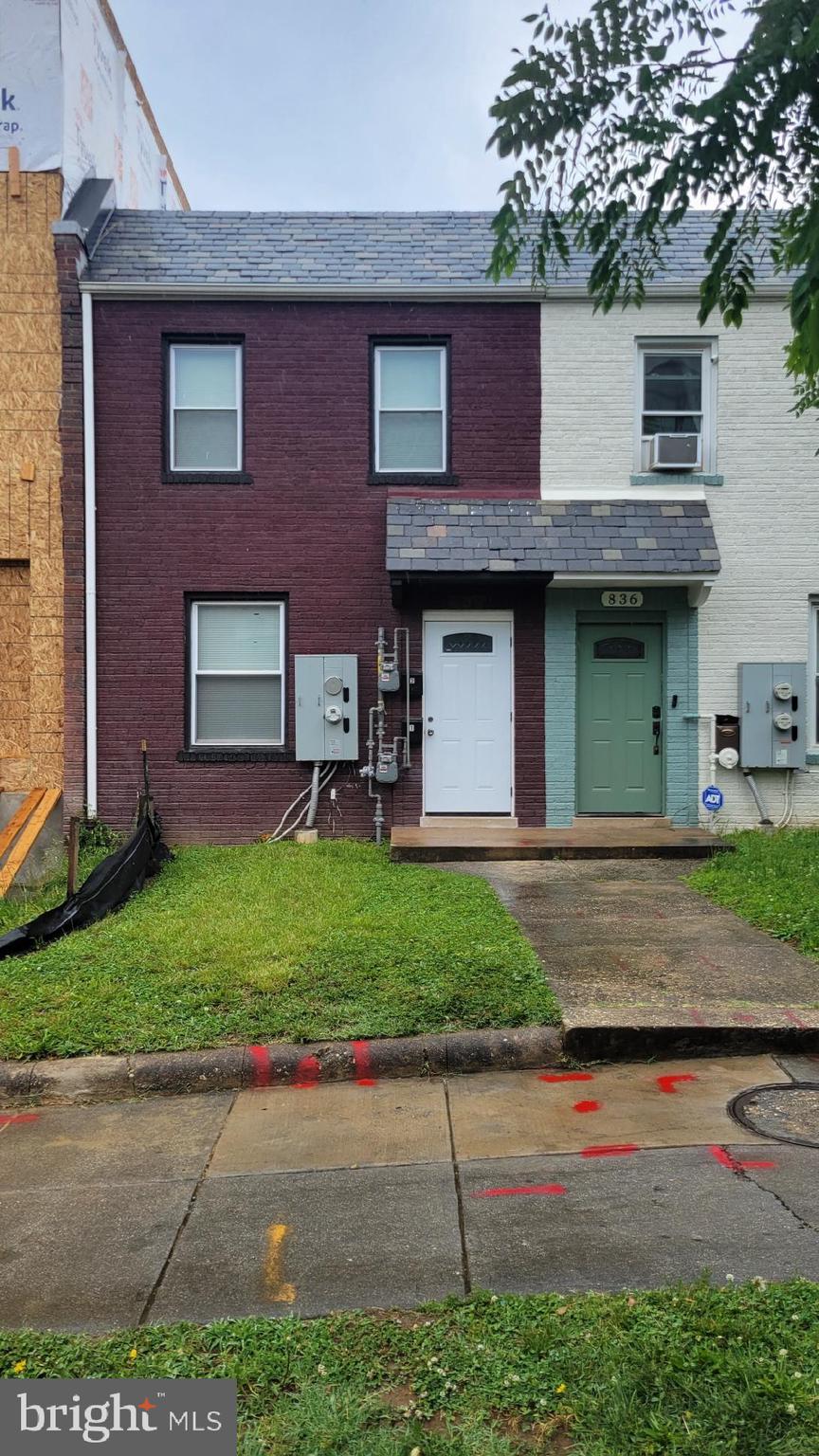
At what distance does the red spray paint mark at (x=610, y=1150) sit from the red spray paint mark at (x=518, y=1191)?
332 millimetres

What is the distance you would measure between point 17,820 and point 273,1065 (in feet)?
21.5

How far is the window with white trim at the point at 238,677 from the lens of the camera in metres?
11.7

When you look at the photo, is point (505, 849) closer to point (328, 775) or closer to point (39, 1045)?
point (328, 775)

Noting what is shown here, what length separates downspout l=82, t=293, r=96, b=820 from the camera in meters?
11.4

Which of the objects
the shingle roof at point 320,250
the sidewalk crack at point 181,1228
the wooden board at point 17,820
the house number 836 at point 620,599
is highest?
the shingle roof at point 320,250

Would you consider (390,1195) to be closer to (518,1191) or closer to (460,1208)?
(460,1208)

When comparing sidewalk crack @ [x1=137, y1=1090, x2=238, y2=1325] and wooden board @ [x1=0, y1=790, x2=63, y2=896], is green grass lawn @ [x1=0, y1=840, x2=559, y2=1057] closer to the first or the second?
sidewalk crack @ [x1=137, y1=1090, x2=238, y2=1325]

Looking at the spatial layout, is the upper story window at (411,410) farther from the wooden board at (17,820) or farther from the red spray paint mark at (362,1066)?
the red spray paint mark at (362,1066)

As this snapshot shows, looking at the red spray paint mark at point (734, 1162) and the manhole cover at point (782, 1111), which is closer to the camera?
the red spray paint mark at point (734, 1162)

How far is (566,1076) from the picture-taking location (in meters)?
5.14

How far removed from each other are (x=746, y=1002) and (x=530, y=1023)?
1.23 m

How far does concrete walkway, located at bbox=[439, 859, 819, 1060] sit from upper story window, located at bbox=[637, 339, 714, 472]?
5.01m

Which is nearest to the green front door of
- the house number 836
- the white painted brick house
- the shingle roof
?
the house number 836

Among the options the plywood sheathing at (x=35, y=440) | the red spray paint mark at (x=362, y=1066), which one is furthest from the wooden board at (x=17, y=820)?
the red spray paint mark at (x=362, y=1066)
